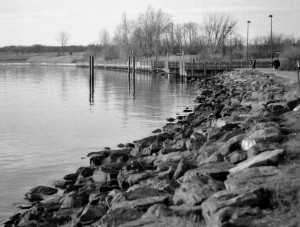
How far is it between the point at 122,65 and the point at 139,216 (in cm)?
9397

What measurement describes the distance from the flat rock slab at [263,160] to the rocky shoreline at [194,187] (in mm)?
16

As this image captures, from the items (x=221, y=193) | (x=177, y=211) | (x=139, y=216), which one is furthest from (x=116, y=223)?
(x=221, y=193)

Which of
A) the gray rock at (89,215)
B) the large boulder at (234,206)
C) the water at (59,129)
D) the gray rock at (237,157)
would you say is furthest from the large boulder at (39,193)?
the large boulder at (234,206)

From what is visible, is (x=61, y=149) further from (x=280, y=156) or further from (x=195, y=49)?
(x=195, y=49)

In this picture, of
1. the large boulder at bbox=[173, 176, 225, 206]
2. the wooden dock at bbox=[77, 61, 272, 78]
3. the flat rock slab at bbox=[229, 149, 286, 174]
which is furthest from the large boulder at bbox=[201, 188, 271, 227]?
the wooden dock at bbox=[77, 61, 272, 78]

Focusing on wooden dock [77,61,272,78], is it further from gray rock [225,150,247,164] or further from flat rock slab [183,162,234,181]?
flat rock slab [183,162,234,181]

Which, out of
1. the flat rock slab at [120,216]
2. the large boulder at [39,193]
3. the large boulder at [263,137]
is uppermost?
the large boulder at [263,137]

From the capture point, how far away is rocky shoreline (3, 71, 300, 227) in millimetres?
6691

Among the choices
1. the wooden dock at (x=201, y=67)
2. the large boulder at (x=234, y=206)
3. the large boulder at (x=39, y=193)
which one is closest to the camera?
the large boulder at (x=234, y=206)

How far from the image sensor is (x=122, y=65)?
100688 millimetres

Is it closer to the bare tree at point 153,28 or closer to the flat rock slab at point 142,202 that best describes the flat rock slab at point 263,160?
the flat rock slab at point 142,202

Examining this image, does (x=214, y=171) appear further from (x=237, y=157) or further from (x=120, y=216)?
(x=120, y=216)

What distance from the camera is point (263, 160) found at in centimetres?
842

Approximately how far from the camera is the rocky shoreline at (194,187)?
6691 millimetres
